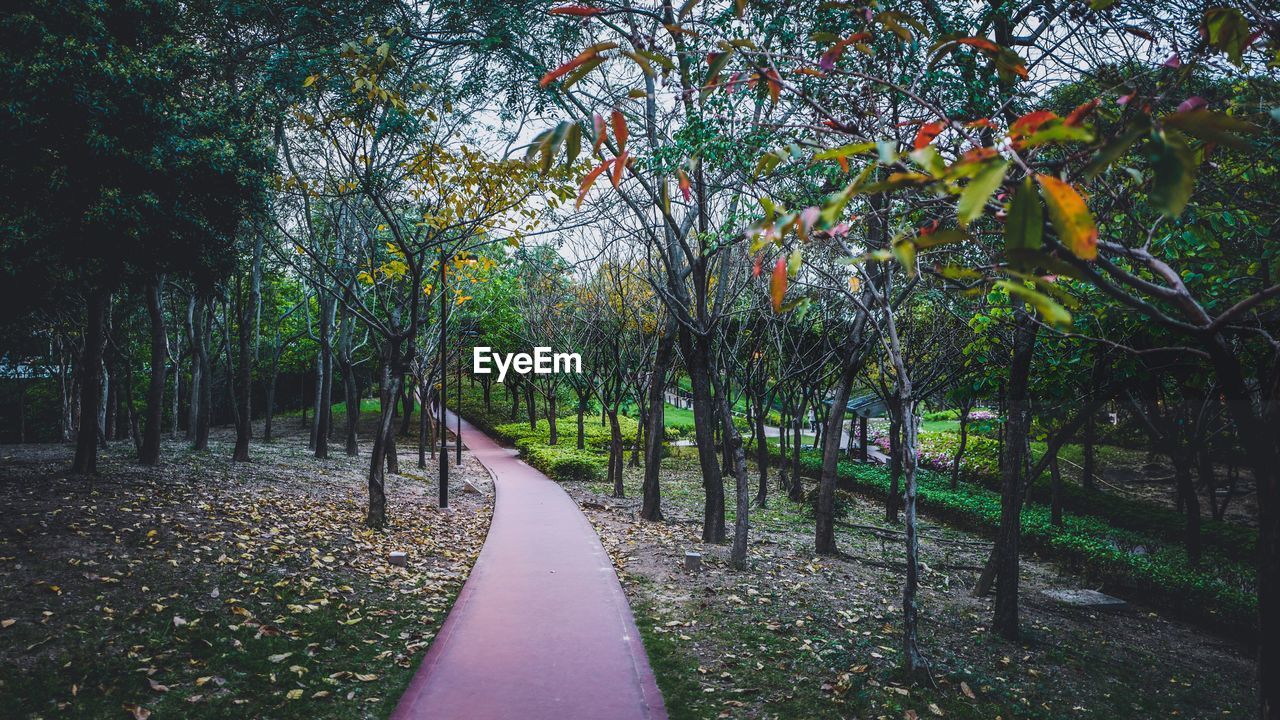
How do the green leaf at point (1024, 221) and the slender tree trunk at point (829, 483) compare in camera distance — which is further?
the slender tree trunk at point (829, 483)

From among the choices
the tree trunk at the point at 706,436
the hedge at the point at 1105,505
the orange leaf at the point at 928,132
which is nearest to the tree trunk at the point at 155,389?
the tree trunk at the point at 706,436

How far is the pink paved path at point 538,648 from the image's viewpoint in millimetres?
5574

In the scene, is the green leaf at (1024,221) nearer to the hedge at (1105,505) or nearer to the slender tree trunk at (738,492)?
the slender tree trunk at (738,492)

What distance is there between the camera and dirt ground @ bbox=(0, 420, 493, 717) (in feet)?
17.6

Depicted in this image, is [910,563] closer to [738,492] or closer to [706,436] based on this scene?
[738,492]

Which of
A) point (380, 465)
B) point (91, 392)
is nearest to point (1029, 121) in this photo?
point (380, 465)

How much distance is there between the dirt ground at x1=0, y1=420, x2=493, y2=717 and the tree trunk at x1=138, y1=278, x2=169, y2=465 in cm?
53

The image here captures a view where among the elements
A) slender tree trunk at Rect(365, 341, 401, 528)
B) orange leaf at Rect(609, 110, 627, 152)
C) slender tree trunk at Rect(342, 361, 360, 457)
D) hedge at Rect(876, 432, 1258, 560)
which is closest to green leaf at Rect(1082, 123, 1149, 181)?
orange leaf at Rect(609, 110, 627, 152)

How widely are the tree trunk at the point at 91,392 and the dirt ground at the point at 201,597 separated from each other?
1.19ft

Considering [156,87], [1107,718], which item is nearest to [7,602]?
[156,87]

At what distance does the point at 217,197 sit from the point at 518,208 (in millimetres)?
4843

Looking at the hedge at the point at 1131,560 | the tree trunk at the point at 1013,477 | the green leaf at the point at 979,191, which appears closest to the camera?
the green leaf at the point at 979,191

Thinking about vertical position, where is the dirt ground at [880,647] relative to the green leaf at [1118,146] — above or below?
below

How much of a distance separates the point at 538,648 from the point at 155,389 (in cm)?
1182
